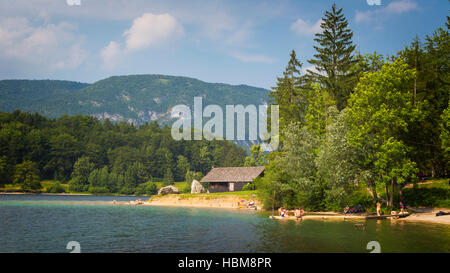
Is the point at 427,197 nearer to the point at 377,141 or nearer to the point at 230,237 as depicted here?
the point at 377,141

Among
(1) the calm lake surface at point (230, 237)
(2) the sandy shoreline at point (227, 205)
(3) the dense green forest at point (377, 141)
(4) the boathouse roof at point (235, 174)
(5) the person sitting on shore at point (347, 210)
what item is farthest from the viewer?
(4) the boathouse roof at point (235, 174)

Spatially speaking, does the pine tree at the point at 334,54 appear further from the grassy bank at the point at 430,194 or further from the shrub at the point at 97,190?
the shrub at the point at 97,190

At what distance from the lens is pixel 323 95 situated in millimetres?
59156

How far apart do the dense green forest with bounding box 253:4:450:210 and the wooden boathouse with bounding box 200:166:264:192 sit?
30.4m

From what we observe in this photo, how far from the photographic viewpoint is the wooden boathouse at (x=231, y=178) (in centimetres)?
8750

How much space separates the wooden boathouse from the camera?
87500 mm

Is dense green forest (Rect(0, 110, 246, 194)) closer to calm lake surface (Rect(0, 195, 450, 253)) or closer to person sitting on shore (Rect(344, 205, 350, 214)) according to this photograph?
Result: person sitting on shore (Rect(344, 205, 350, 214))

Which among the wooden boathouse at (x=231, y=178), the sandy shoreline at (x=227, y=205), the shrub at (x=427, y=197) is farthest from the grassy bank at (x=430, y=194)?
the wooden boathouse at (x=231, y=178)

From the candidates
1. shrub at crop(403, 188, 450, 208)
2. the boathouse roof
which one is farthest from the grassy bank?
the boathouse roof

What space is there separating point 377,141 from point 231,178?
50802 mm

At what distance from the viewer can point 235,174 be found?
9019cm

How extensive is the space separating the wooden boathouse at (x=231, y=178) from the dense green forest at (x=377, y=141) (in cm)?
3041

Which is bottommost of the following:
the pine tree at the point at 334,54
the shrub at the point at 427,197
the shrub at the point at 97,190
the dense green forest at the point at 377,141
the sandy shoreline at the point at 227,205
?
the shrub at the point at 97,190
